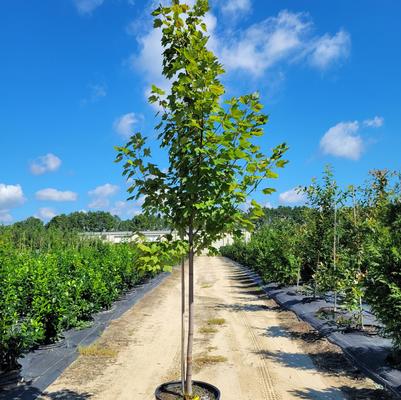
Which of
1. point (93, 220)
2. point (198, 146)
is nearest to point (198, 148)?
point (198, 146)

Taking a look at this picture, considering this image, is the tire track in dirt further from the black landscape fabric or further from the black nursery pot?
the black nursery pot

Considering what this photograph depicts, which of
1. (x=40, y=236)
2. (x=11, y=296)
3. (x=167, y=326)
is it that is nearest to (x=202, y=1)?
(x=11, y=296)

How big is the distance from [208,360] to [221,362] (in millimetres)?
238

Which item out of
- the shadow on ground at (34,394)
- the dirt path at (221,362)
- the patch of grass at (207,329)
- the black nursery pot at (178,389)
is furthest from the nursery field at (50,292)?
the patch of grass at (207,329)

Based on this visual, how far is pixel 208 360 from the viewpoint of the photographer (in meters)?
7.72

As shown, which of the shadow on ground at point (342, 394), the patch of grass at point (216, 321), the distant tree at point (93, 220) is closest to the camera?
the shadow on ground at point (342, 394)

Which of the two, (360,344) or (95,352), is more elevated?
(360,344)

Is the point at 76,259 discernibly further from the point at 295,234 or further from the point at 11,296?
the point at 295,234

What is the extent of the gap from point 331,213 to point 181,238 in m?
8.65

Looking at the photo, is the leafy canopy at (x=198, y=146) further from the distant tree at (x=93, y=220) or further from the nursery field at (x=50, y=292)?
the distant tree at (x=93, y=220)

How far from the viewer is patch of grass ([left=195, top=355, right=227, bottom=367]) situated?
758 centimetres

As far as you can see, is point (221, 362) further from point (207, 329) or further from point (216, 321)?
point (216, 321)

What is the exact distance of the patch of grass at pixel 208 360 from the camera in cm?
758

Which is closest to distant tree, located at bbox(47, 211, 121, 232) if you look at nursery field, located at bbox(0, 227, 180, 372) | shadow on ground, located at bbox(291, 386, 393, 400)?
nursery field, located at bbox(0, 227, 180, 372)
